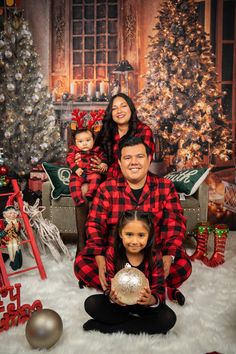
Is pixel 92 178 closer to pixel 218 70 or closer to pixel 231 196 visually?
pixel 231 196

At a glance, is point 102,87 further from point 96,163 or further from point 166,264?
point 166,264

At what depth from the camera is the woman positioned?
3.62 m

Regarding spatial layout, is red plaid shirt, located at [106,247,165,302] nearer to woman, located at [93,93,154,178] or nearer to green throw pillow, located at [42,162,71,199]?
woman, located at [93,93,154,178]

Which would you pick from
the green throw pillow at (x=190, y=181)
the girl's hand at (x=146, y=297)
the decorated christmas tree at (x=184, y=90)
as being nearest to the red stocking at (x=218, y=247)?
the green throw pillow at (x=190, y=181)

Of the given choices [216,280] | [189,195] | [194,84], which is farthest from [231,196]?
[194,84]

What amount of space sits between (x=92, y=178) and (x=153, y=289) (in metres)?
1.44

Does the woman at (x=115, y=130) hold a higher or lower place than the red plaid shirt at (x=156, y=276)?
higher

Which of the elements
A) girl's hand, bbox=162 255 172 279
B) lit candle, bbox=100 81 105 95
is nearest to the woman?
Result: girl's hand, bbox=162 255 172 279

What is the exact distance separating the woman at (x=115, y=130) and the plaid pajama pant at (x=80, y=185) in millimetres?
108

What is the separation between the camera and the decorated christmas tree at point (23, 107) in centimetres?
717

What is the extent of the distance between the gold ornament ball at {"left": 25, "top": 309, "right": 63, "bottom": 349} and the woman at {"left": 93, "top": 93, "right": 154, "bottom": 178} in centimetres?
155

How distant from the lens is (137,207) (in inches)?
116

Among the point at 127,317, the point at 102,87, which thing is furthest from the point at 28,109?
the point at 127,317

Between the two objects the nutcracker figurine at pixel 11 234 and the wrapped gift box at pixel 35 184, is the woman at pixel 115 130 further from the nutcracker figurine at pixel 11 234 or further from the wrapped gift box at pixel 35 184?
the wrapped gift box at pixel 35 184
